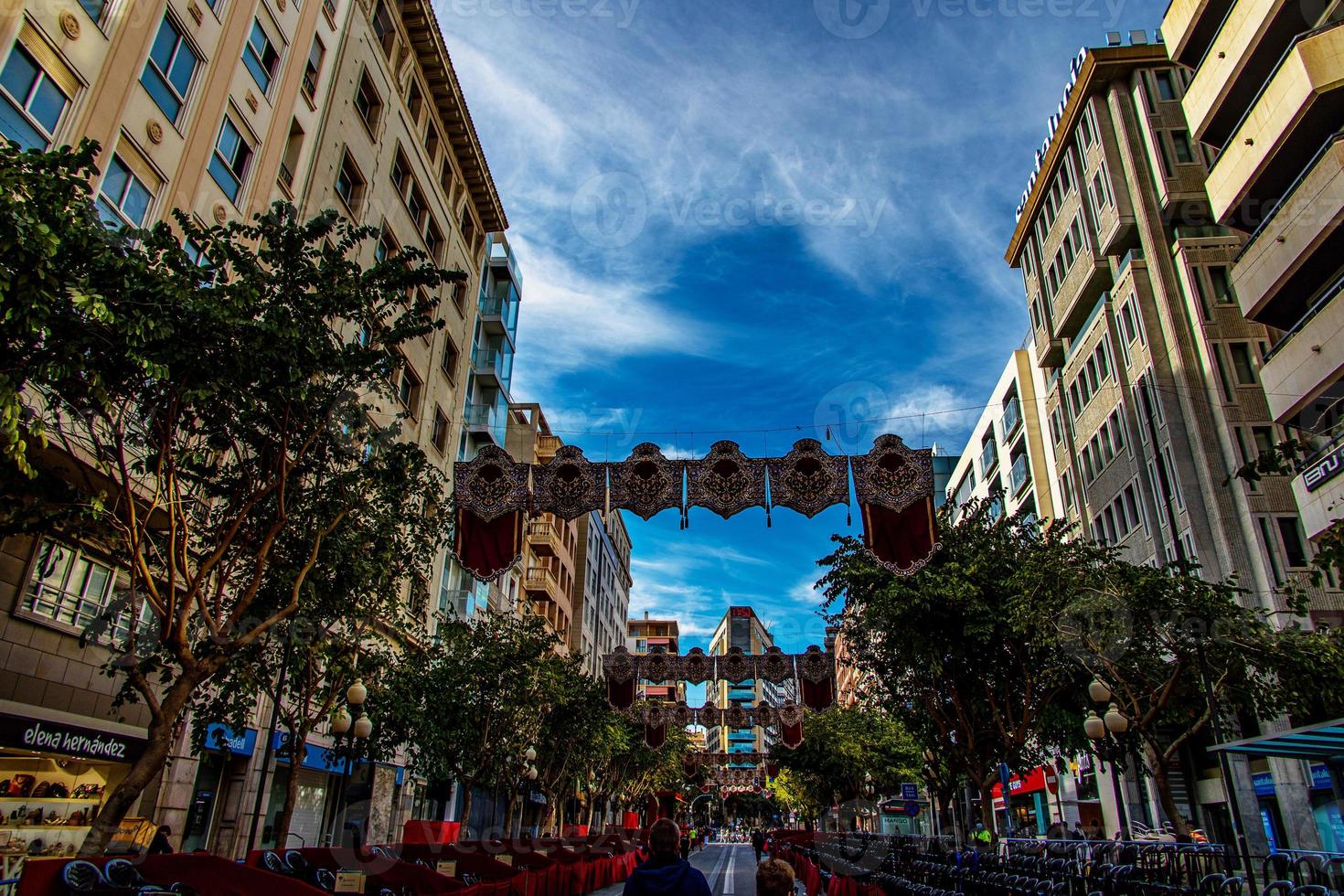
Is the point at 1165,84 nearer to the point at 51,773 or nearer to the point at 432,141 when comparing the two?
the point at 432,141

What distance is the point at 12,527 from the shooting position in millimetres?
10141

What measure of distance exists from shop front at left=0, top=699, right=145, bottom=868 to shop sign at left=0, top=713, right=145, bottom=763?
0.01 metres

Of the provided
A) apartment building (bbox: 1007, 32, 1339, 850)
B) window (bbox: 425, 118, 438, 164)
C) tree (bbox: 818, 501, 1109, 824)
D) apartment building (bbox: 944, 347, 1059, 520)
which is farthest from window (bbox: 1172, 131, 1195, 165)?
window (bbox: 425, 118, 438, 164)

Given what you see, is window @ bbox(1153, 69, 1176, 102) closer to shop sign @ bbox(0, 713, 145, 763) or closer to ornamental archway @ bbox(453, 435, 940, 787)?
ornamental archway @ bbox(453, 435, 940, 787)

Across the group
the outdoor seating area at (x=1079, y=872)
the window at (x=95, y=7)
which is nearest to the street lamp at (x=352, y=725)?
the outdoor seating area at (x=1079, y=872)

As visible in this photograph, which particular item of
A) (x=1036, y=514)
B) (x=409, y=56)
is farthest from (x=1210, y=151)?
(x=409, y=56)

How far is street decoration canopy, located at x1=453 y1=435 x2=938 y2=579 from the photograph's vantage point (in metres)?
17.9

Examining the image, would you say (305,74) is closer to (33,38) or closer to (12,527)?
(33,38)

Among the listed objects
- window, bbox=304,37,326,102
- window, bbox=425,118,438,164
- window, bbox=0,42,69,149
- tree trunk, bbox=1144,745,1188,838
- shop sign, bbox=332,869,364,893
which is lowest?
shop sign, bbox=332,869,364,893

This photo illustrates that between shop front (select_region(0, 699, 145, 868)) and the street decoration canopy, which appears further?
the street decoration canopy

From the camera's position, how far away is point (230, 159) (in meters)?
21.0

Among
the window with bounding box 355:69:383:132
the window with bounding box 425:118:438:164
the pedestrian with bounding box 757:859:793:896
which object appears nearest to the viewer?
the pedestrian with bounding box 757:859:793:896

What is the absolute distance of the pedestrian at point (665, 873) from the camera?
5.49 metres

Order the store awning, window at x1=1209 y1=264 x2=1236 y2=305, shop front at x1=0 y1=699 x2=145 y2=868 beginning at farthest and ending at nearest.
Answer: window at x1=1209 y1=264 x2=1236 y2=305 < shop front at x1=0 y1=699 x2=145 y2=868 < the store awning
